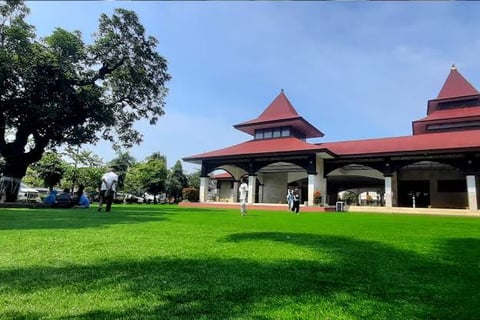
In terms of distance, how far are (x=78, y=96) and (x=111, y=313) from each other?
17.1 m

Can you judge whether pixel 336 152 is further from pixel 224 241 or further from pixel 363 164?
pixel 224 241

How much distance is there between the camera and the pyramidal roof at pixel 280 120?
90.1 ft

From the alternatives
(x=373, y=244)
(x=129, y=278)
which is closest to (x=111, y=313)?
(x=129, y=278)

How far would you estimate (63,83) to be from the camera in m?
16.9

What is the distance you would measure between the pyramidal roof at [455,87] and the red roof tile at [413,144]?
4.71 m

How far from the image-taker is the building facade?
21031mm

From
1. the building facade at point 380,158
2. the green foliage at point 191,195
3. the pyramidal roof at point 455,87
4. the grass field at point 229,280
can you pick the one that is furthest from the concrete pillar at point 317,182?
the grass field at point 229,280

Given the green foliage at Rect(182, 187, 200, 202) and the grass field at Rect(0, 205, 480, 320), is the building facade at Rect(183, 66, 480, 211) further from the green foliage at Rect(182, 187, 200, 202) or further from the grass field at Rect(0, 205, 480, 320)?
the grass field at Rect(0, 205, 480, 320)

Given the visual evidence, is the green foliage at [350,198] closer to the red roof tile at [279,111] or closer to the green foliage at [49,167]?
the red roof tile at [279,111]

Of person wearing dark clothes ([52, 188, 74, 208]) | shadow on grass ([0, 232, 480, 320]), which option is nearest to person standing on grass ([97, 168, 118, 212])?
person wearing dark clothes ([52, 188, 74, 208])

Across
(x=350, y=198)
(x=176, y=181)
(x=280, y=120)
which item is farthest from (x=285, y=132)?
(x=176, y=181)

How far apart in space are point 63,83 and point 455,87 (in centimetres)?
2819

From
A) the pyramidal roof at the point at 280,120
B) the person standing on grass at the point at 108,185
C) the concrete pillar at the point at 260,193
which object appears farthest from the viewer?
the concrete pillar at the point at 260,193

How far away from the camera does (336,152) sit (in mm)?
25016
